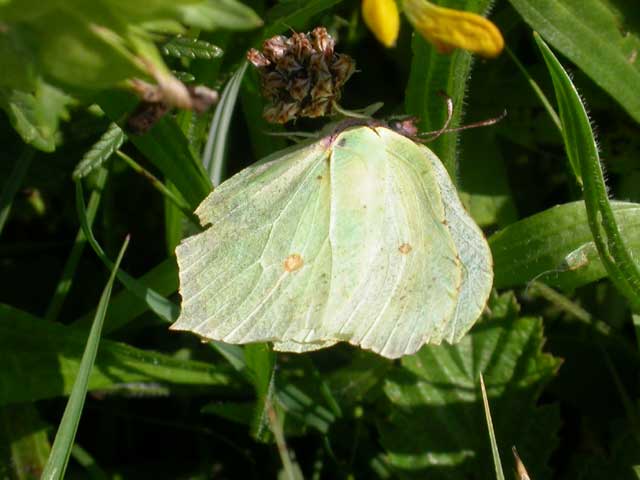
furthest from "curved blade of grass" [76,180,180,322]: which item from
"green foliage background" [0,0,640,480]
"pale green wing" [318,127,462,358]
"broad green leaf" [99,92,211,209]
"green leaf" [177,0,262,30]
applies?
"green leaf" [177,0,262,30]

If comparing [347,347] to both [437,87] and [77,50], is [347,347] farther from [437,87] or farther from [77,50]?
[77,50]

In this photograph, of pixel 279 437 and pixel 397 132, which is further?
pixel 397 132

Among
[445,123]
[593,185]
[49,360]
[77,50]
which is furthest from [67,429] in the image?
[593,185]

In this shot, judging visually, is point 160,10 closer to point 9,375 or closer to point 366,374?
point 9,375

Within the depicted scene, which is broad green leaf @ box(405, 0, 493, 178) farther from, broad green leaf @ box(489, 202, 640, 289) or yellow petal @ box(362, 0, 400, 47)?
yellow petal @ box(362, 0, 400, 47)

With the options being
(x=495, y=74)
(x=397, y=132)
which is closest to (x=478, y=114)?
(x=495, y=74)

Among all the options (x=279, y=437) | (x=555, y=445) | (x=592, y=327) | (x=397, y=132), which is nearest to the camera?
(x=279, y=437)
